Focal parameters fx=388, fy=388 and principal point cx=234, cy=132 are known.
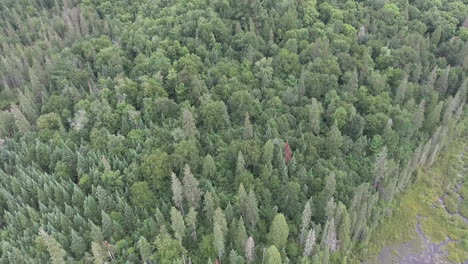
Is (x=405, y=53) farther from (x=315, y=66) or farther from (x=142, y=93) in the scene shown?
(x=142, y=93)

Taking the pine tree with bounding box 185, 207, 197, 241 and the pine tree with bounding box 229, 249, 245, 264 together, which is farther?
the pine tree with bounding box 185, 207, 197, 241

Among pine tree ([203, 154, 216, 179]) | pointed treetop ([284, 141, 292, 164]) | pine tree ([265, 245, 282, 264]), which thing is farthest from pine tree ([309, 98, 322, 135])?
pine tree ([265, 245, 282, 264])

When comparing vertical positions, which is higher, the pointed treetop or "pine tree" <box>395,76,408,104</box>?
"pine tree" <box>395,76,408,104</box>

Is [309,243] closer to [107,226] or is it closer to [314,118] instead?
[314,118]

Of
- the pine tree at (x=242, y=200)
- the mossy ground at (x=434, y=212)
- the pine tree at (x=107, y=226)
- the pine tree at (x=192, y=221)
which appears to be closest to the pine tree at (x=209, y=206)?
the pine tree at (x=192, y=221)

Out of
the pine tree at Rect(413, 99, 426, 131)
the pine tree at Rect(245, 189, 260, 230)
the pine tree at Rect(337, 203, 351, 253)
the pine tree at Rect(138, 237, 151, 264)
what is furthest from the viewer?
the pine tree at Rect(413, 99, 426, 131)

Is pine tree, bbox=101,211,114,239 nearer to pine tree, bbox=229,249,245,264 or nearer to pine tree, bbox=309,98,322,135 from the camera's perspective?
pine tree, bbox=229,249,245,264

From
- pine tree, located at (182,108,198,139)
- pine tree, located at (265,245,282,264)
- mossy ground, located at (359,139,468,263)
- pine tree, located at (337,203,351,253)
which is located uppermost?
pine tree, located at (182,108,198,139)
